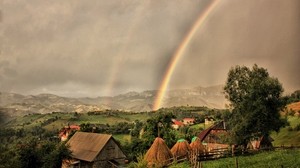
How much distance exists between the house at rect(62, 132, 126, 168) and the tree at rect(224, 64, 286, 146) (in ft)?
77.8

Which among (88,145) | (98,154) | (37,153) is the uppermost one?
(88,145)

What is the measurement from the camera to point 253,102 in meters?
42.0

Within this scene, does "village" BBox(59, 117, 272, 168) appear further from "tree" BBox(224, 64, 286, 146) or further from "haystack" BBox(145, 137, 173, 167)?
"tree" BBox(224, 64, 286, 146)

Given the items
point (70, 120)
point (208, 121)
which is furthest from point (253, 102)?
point (70, 120)

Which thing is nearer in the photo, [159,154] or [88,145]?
[159,154]

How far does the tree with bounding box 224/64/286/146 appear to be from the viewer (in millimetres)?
42156

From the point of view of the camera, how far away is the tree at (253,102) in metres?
42.2

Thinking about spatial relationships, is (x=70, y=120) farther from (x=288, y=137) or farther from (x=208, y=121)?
(x=288, y=137)

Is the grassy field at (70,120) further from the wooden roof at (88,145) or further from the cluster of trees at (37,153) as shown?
the cluster of trees at (37,153)

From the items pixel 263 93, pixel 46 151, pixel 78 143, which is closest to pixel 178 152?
pixel 263 93

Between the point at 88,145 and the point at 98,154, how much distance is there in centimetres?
527

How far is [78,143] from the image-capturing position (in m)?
64.2

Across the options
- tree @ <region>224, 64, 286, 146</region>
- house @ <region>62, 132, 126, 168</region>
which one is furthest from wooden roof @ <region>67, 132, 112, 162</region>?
tree @ <region>224, 64, 286, 146</region>

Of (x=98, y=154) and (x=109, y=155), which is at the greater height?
(x=98, y=154)
